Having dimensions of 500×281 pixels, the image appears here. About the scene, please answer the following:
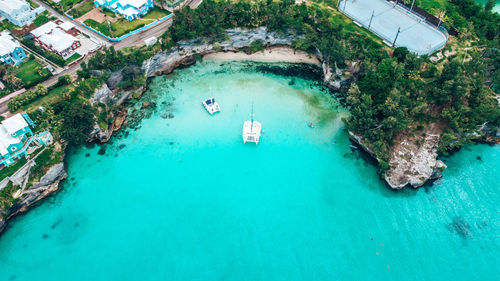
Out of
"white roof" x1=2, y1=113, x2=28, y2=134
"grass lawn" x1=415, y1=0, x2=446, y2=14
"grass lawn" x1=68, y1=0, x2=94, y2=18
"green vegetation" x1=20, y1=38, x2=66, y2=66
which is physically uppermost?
"grass lawn" x1=415, y1=0, x2=446, y2=14

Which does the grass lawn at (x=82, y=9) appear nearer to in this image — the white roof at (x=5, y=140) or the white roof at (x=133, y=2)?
the white roof at (x=133, y=2)

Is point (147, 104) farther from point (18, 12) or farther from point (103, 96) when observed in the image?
point (18, 12)

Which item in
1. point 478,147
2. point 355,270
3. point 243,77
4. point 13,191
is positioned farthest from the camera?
point 243,77

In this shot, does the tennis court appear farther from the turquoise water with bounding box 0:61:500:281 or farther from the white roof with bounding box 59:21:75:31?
the white roof with bounding box 59:21:75:31

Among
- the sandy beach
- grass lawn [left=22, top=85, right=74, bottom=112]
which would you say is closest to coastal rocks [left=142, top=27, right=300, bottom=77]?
the sandy beach

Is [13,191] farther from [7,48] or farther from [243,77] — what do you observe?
[243,77]

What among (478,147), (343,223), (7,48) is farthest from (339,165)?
(7,48)
